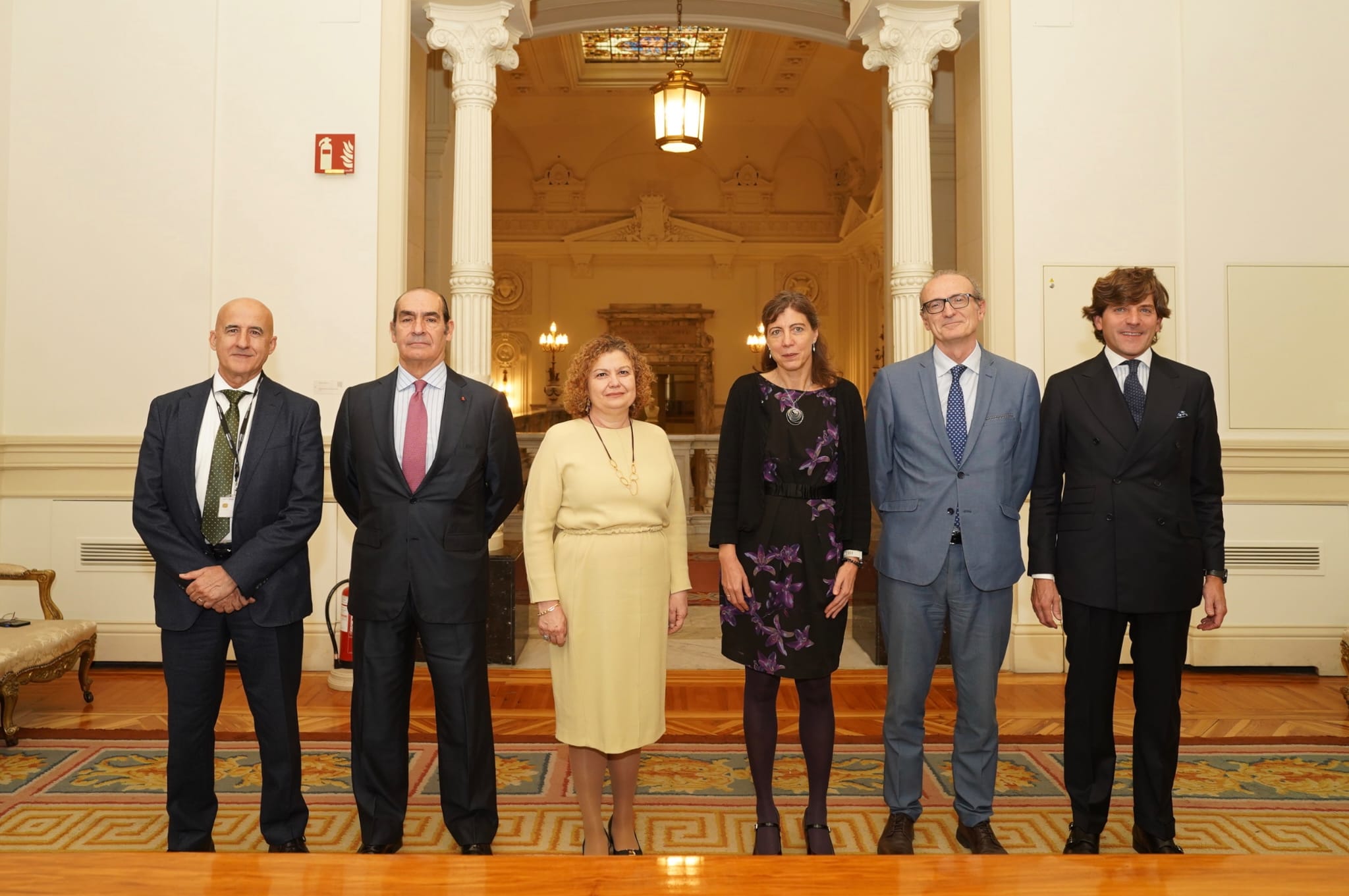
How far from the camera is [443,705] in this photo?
296cm

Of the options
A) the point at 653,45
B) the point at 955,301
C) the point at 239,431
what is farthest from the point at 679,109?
the point at 653,45

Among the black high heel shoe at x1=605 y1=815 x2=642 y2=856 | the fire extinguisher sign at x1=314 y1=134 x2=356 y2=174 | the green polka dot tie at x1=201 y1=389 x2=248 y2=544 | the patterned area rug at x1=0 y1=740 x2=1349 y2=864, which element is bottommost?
the patterned area rug at x1=0 y1=740 x2=1349 y2=864

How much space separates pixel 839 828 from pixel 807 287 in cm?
1410

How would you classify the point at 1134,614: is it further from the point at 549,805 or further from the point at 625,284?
the point at 625,284

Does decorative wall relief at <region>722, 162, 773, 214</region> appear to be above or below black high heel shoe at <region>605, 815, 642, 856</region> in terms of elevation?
above

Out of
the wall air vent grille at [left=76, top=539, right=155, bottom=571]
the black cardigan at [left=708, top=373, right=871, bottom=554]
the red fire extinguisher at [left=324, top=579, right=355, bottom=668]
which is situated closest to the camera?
the black cardigan at [left=708, top=373, right=871, bottom=554]

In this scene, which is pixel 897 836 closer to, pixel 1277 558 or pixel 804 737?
pixel 804 737

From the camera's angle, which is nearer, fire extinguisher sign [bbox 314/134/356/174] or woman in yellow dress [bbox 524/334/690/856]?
woman in yellow dress [bbox 524/334/690/856]

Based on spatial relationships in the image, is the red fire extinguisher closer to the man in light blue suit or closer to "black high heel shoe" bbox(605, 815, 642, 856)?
"black high heel shoe" bbox(605, 815, 642, 856)

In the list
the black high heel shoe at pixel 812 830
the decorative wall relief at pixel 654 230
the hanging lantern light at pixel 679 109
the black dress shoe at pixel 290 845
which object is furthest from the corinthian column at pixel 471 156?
the decorative wall relief at pixel 654 230

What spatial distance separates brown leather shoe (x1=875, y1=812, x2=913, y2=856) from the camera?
2.88 meters

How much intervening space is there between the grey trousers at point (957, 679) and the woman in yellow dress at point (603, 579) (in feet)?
2.45

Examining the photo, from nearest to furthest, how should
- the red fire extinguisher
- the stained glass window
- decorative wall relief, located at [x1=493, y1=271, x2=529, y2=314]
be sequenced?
1. the red fire extinguisher
2. the stained glass window
3. decorative wall relief, located at [x1=493, y1=271, x2=529, y2=314]

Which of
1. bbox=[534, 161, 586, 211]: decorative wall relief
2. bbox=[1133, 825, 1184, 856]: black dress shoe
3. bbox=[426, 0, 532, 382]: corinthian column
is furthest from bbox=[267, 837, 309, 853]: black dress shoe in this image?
bbox=[534, 161, 586, 211]: decorative wall relief
